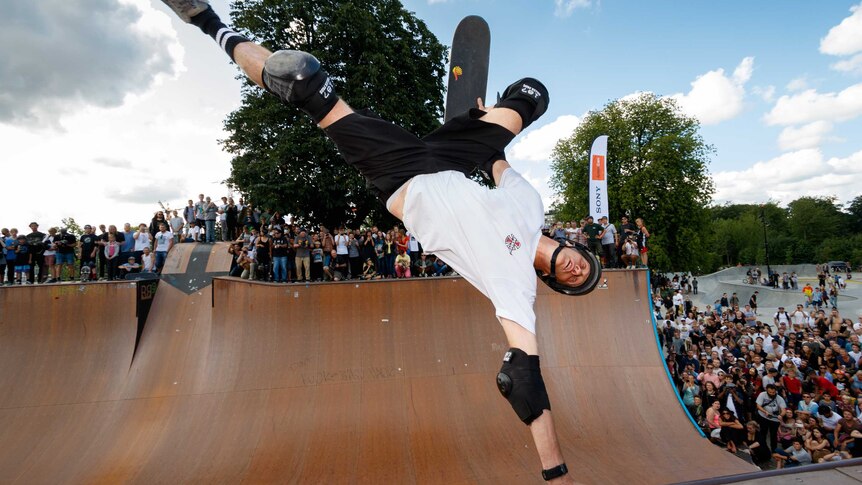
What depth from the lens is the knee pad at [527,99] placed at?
112 inches

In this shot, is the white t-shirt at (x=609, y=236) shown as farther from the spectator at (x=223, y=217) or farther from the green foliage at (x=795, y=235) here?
the green foliage at (x=795, y=235)

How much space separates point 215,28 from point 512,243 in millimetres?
2470

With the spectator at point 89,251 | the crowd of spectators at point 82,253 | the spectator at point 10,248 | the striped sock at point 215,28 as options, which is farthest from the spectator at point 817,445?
the spectator at point 10,248

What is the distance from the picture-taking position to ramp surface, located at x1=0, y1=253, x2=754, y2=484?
261 inches

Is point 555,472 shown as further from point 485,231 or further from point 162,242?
point 162,242

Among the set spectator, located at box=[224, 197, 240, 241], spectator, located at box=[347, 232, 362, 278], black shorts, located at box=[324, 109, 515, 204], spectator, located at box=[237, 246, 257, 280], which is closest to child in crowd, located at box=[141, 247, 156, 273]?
spectator, located at box=[237, 246, 257, 280]

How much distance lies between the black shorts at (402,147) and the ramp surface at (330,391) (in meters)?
5.05

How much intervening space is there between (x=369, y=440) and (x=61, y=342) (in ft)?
20.4

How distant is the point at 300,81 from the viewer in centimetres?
254

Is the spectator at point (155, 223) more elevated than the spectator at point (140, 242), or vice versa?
the spectator at point (155, 223)

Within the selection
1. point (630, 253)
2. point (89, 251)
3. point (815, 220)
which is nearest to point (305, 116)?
point (89, 251)

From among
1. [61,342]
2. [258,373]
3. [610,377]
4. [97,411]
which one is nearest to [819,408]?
[610,377]

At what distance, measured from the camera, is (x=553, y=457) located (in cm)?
194

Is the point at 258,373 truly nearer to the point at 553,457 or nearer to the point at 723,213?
the point at 553,457
